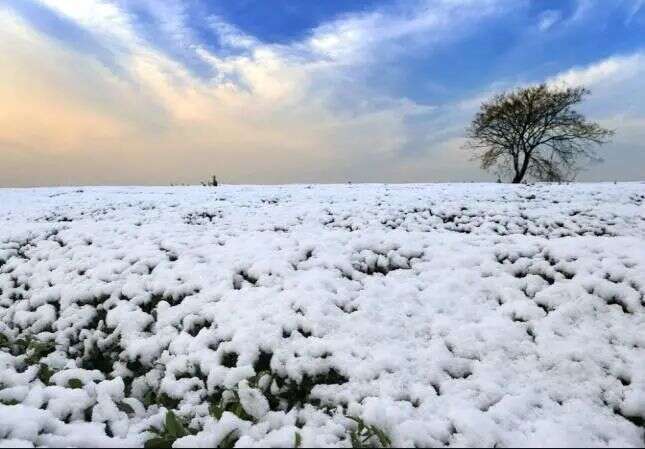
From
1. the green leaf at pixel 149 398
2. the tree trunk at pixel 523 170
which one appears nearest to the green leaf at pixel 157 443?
the green leaf at pixel 149 398

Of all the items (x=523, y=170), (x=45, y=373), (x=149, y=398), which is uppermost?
(x=523, y=170)

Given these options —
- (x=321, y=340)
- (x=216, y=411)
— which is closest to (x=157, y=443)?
(x=216, y=411)

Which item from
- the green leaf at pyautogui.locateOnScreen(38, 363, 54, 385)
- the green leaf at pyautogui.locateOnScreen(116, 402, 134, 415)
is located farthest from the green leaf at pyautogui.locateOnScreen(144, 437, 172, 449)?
the green leaf at pyautogui.locateOnScreen(38, 363, 54, 385)

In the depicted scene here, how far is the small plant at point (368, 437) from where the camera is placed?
3371mm

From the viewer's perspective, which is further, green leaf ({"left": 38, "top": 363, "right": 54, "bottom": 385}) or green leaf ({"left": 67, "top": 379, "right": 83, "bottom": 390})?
green leaf ({"left": 38, "top": 363, "right": 54, "bottom": 385})

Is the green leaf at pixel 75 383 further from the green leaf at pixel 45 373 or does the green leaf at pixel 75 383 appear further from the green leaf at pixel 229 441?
the green leaf at pixel 229 441

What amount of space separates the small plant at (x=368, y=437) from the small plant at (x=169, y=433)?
1280 millimetres

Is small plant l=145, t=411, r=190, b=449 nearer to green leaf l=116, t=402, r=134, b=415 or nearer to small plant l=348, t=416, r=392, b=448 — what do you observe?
green leaf l=116, t=402, r=134, b=415

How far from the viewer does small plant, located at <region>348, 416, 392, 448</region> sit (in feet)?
11.1

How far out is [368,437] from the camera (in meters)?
3.41

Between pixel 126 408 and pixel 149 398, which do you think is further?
pixel 149 398

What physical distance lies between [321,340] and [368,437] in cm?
143

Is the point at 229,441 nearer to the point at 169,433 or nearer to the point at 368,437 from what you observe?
the point at 169,433

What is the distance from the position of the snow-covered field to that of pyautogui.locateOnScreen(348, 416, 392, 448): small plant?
0.9 inches
